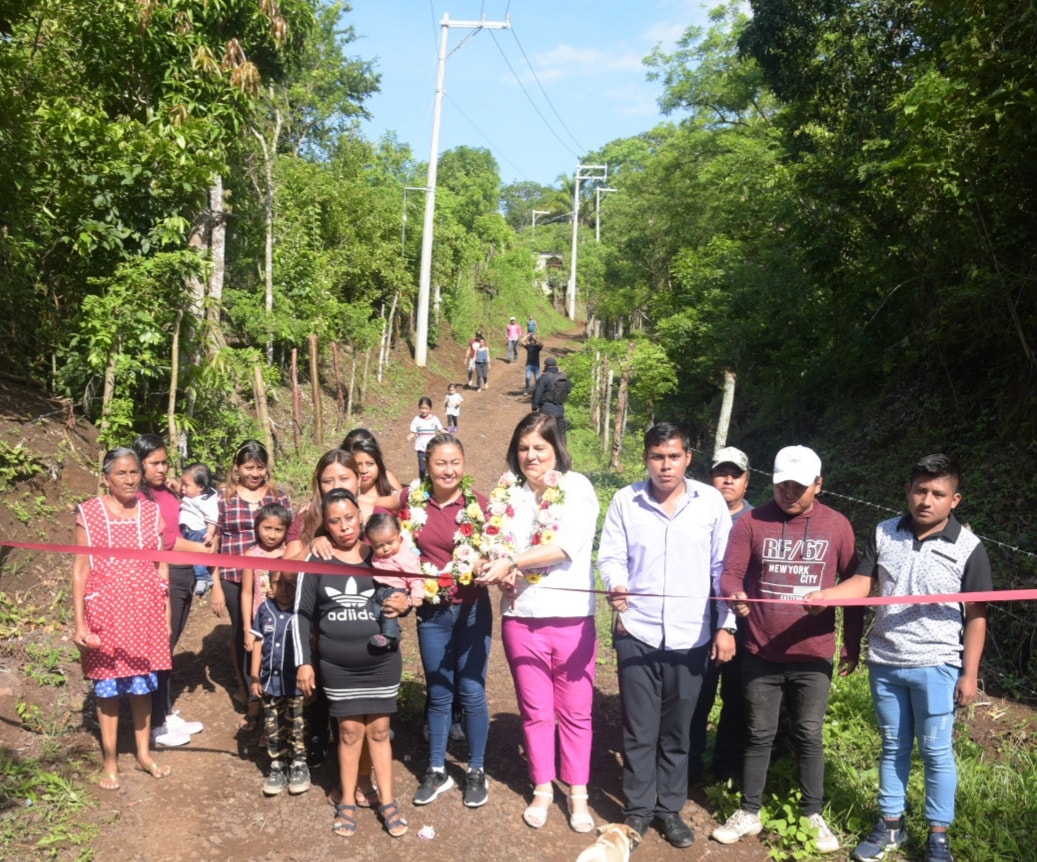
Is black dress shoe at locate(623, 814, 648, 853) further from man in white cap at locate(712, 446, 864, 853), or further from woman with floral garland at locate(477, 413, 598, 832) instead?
man in white cap at locate(712, 446, 864, 853)

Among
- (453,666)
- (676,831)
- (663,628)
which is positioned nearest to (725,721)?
(676,831)

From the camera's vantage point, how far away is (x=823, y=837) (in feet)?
12.5

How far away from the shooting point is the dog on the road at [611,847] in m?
3.21

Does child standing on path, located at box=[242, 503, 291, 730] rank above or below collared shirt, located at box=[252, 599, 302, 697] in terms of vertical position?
above

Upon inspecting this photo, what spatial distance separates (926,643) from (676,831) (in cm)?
147

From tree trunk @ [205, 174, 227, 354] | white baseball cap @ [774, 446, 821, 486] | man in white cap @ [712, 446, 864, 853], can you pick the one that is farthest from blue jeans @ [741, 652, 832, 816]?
tree trunk @ [205, 174, 227, 354]

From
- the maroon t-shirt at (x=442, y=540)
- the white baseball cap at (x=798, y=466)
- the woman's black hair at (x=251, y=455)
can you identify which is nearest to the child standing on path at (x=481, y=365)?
the woman's black hair at (x=251, y=455)

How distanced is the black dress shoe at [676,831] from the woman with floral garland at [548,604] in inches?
14.4

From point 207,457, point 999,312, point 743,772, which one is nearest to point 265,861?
point 743,772

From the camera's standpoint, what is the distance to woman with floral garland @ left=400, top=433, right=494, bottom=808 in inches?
167

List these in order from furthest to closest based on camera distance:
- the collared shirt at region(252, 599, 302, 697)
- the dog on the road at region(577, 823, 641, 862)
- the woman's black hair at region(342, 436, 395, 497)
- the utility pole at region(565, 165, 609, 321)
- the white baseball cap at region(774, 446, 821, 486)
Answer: the utility pole at region(565, 165, 609, 321) < the woman's black hair at region(342, 436, 395, 497) < the collared shirt at region(252, 599, 302, 697) < the white baseball cap at region(774, 446, 821, 486) < the dog on the road at region(577, 823, 641, 862)

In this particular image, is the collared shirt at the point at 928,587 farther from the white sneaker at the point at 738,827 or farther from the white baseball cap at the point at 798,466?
the white sneaker at the point at 738,827

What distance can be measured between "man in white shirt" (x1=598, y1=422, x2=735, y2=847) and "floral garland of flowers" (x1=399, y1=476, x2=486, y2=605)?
66 cm

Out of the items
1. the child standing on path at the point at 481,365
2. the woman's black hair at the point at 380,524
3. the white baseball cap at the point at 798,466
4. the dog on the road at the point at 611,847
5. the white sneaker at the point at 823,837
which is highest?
the child standing on path at the point at 481,365
